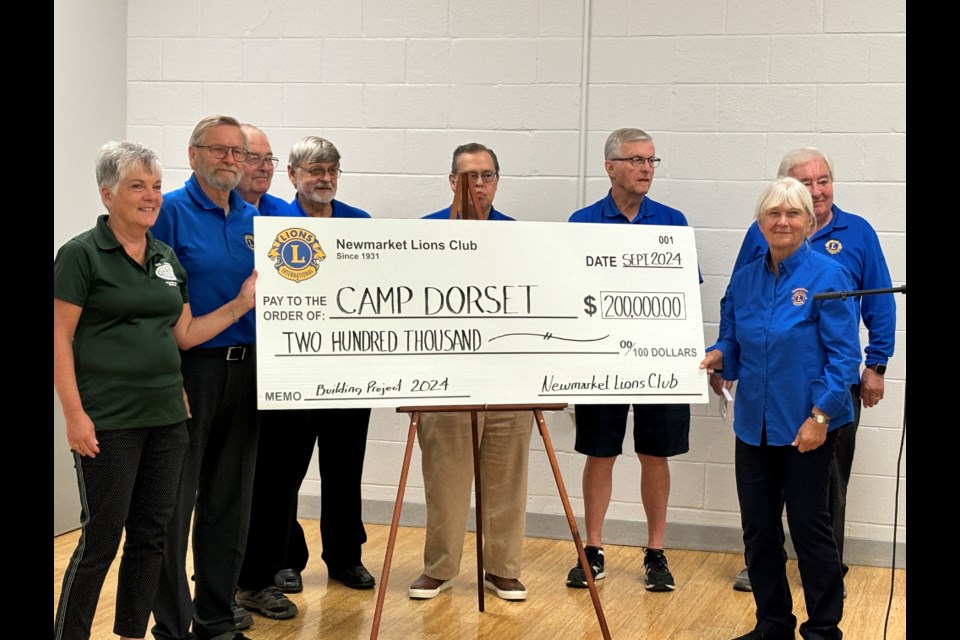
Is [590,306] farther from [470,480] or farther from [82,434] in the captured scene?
[82,434]

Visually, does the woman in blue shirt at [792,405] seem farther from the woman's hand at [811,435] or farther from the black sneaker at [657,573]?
the black sneaker at [657,573]

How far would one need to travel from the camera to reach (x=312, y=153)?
3.85 metres

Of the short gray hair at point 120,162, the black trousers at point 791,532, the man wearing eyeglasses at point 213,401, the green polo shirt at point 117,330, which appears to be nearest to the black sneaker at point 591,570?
the black trousers at point 791,532

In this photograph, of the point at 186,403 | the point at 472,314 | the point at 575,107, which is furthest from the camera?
the point at 575,107

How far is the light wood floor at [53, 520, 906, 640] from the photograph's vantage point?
355 centimetres

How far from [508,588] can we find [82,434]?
6.07ft

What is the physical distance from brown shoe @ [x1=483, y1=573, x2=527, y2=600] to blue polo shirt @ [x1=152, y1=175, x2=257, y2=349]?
1388 millimetres

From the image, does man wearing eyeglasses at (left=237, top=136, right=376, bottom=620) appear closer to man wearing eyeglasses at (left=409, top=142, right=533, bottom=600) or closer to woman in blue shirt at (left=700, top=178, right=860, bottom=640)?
man wearing eyeglasses at (left=409, top=142, right=533, bottom=600)

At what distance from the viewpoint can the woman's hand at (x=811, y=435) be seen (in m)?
3.12

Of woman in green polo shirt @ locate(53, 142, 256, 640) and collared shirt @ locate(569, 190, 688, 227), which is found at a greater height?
collared shirt @ locate(569, 190, 688, 227)

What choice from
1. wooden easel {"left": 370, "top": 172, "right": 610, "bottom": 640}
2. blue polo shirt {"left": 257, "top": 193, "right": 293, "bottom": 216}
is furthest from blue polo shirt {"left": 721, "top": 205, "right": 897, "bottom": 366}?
blue polo shirt {"left": 257, "top": 193, "right": 293, "bottom": 216}

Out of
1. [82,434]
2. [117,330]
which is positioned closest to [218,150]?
[117,330]

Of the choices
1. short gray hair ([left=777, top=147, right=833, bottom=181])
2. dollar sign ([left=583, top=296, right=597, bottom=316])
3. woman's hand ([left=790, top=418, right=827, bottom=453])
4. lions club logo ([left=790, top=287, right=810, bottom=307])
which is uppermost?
short gray hair ([left=777, top=147, right=833, bottom=181])

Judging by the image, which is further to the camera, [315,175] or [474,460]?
[315,175]
